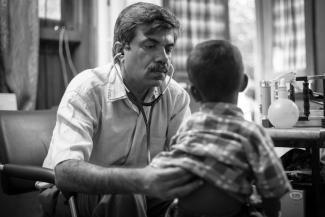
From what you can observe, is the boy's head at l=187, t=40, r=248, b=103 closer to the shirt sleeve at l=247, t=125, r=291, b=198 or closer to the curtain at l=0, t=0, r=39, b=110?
the shirt sleeve at l=247, t=125, r=291, b=198

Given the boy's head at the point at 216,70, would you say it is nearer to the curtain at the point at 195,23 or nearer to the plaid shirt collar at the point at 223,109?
the plaid shirt collar at the point at 223,109

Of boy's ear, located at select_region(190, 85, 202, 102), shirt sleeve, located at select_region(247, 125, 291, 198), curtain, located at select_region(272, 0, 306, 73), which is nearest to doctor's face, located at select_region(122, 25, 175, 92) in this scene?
boy's ear, located at select_region(190, 85, 202, 102)

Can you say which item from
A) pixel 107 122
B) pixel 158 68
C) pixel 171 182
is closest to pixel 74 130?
pixel 107 122

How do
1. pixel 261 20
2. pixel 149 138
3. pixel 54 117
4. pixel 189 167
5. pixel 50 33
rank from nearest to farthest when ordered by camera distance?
pixel 189 167 < pixel 149 138 < pixel 54 117 < pixel 50 33 < pixel 261 20

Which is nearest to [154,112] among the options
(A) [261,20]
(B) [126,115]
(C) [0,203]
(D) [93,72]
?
(B) [126,115]

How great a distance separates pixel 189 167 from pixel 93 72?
67 cm

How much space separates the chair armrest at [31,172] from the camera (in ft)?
3.91

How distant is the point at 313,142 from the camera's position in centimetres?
141

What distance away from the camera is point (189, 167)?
88 centimetres

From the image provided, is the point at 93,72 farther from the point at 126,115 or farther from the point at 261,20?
the point at 261,20

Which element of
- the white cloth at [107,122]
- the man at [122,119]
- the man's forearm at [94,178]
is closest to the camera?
the man's forearm at [94,178]

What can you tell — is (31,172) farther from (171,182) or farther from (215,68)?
(215,68)

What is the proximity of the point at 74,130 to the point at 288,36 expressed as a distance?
249 centimetres

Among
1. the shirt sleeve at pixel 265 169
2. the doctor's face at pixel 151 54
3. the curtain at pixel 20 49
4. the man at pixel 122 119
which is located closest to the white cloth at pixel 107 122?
the man at pixel 122 119
